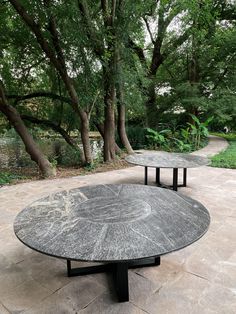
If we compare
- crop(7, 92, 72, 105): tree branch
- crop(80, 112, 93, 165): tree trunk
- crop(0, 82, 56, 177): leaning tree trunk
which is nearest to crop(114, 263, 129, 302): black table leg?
crop(0, 82, 56, 177): leaning tree trunk

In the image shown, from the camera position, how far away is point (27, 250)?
2350mm

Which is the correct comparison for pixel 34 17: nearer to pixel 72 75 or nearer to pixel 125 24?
pixel 72 75

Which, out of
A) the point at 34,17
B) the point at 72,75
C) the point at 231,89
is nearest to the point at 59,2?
the point at 34,17

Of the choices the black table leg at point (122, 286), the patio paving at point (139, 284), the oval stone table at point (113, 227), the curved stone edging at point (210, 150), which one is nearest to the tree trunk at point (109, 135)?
the curved stone edging at point (210, 150)

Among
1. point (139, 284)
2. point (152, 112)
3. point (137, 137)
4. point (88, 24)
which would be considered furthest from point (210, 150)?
point (139, 284)

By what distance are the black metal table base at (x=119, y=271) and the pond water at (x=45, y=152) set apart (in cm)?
501

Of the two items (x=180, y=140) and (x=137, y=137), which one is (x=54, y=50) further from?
(x=137, y=137)

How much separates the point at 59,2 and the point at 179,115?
7.95 meters

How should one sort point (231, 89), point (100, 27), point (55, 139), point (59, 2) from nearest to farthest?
point (59, 2) < point (100, 27) < point (55, 139) < point (231, 89)

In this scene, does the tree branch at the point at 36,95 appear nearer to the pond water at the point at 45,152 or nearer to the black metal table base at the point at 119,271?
the pond water at the point at 45,152

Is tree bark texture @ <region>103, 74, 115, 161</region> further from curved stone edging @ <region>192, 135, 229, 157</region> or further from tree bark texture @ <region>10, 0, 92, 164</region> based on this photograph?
curved stone edging @ <region>192, 135, 229, 157</region>

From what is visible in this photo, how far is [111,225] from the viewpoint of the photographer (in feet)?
5.45

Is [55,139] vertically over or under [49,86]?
under

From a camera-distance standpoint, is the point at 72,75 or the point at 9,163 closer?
the point at 72,75
